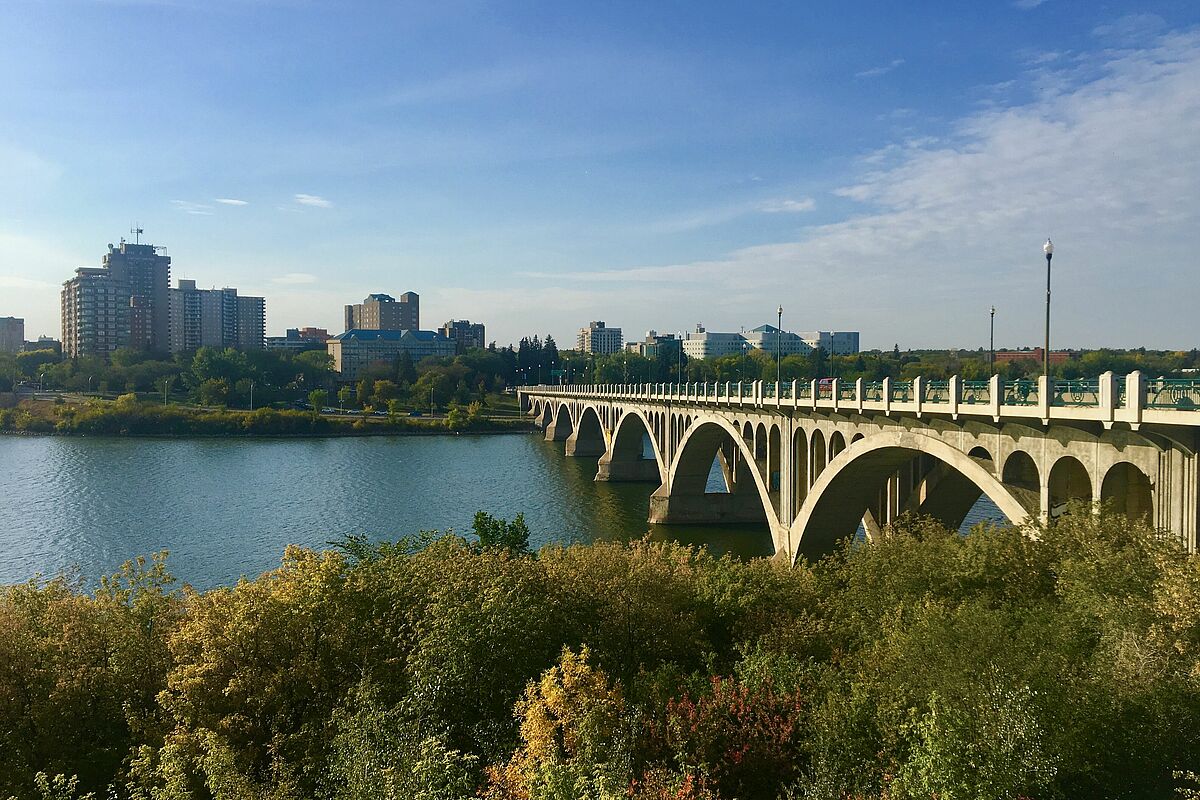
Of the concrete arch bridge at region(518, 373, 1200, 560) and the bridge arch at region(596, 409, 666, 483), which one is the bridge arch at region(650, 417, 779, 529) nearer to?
the concrete arch bridge at region(518, 373, 1200, 560)

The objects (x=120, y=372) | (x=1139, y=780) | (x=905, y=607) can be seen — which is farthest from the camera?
(x=120, y=372)

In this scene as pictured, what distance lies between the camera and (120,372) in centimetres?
15500

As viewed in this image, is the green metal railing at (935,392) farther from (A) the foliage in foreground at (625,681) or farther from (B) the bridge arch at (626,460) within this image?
(B) the bridge arch at (626,460)

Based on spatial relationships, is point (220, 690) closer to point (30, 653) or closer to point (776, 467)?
point (30, 653)

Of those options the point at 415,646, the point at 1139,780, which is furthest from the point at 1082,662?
the point at 415,646

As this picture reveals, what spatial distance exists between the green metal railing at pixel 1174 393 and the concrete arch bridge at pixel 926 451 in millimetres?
25

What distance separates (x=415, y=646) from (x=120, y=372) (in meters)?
162

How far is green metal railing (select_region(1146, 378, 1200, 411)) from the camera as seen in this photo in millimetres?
15961

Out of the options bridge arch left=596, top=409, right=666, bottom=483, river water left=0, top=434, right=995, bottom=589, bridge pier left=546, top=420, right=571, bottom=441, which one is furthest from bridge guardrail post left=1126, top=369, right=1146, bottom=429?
bridge pier left=546, top=420, right=571, bottom=441

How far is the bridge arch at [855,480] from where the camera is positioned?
2558 cm

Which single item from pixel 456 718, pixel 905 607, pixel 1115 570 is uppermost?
pixel 1115 570

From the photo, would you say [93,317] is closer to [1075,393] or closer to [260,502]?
[260,502]

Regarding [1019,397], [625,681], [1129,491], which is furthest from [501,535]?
[1129,491]

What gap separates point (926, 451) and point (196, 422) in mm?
108774
